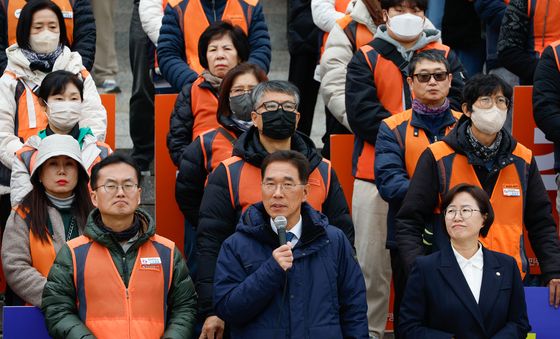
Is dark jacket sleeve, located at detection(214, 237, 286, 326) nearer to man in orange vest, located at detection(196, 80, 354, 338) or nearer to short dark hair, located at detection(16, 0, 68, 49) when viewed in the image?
man in orange vest, located at detection(196, 80, 354, 338)

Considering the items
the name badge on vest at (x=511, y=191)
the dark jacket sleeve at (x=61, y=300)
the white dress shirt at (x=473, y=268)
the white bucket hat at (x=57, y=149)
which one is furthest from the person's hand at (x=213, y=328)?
the name badge on vest at (x=511, y=191)

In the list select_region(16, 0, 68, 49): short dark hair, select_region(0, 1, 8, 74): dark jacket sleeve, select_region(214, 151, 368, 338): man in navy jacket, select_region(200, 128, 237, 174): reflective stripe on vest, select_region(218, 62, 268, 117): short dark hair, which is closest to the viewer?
select_region(214, 151, 368, 338): man in navy jacket

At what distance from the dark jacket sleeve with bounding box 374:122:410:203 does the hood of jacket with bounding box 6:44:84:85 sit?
2361mm

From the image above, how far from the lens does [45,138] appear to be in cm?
860

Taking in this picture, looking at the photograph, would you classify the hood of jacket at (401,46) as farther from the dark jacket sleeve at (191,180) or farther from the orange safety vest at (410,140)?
the dark jacket sleeve at (191,180)

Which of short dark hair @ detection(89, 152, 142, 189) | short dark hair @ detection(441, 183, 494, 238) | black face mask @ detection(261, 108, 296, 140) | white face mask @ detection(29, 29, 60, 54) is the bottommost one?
short dark hair @ detection(441, 183, 494, 238)

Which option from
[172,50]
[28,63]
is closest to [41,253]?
[28,63]

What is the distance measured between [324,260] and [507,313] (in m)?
1.07

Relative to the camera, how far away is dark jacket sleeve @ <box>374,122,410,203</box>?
337 inches

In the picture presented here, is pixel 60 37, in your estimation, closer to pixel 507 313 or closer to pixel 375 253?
pixel 375 253

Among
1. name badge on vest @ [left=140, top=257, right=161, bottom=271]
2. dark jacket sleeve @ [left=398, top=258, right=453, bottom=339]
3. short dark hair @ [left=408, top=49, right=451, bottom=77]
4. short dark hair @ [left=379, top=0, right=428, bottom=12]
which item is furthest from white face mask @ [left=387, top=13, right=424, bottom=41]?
name badge on vest @ [left=140, top=257, right=161, bottom=271]

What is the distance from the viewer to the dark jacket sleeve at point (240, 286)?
23.7ft

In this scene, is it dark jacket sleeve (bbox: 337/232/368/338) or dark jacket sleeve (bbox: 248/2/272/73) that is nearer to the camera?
dark jacket sleeve (bbox: 337/232/368/338)

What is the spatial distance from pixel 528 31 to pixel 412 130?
216 centimetres
